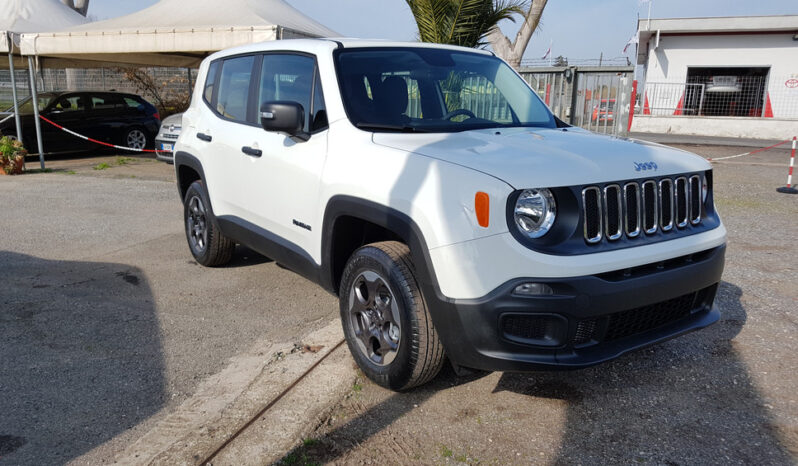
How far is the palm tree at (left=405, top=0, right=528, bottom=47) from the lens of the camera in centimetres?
1116

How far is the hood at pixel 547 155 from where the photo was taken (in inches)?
108

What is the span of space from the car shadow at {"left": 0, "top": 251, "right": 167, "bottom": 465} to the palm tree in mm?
7571

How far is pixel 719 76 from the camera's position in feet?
93.3

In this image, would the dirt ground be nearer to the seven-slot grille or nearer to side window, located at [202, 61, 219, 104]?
the seven-slot grille

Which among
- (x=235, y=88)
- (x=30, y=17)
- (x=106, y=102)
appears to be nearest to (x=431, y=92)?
(x=235, y=88)

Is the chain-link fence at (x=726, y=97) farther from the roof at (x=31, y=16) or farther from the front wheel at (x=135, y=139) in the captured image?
the roof at (x=31, y=16)

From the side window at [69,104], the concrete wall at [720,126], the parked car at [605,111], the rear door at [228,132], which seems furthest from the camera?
the concrete wall at [720,126]

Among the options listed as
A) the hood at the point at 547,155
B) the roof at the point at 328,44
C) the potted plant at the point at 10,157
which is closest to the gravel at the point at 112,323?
the hood at the point at 547,155

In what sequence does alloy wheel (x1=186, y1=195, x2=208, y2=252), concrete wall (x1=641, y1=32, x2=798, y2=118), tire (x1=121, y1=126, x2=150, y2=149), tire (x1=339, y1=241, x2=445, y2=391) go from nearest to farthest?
1. tire (x1=339, y1=241, x2=445, y2=391)
2. alloy wheel (x1=186, y1=195, x2=208, y2=252)
3. tire (x1=121, y1=126, x2=150, y2=149)
4. concrete wall (x1=641, y1=32, x2=798, y2=118)

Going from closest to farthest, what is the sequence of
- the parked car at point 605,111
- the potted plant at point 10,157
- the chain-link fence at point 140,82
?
the parked car at point 605,111
the potted plant at point 10,157
the chain-link fence at point 140,82

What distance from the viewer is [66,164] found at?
1349 cm

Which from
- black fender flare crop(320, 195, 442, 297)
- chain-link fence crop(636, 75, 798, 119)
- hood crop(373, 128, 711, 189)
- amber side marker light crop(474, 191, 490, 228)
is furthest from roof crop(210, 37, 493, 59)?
chain-link fence crop(636, 75, 798, 119)

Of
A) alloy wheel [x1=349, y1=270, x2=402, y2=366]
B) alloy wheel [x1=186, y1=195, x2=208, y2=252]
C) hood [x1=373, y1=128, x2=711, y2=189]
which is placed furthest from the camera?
alloy wheel [x1=186, y1=195, x2=208, y2=252]

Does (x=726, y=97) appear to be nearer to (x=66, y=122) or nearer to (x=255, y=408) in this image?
(x=66, y=122)
